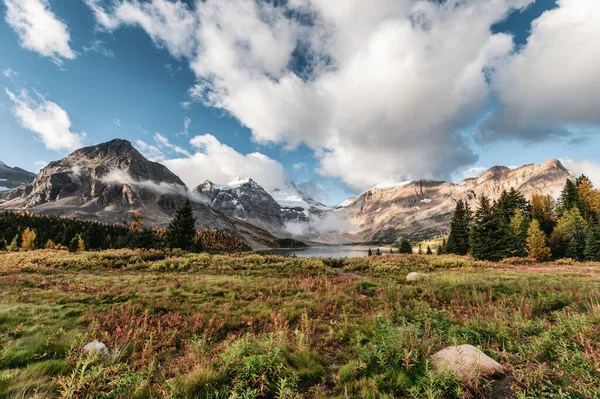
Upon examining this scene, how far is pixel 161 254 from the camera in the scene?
31969mm

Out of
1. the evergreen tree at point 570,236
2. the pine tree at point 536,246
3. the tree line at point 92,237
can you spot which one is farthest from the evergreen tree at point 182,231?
the evergreen tree at point 570,236

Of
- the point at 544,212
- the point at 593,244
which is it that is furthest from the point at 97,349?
the point at 544,212

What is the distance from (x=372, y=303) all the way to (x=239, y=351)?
819 cm

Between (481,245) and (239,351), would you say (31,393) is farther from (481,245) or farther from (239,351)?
(481,245)

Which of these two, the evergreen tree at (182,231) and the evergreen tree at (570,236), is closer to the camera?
the evergreen tree at (570,236)

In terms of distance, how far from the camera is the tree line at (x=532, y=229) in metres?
40.1

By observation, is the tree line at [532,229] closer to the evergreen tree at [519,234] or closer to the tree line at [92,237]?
the evergreen tree at [519,234]

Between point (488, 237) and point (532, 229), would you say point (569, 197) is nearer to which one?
point (532, 229)

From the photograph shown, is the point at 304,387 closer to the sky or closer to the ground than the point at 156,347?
closer to the sky

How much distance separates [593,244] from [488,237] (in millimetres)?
17940

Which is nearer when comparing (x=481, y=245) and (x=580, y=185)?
(x=481, y=245)

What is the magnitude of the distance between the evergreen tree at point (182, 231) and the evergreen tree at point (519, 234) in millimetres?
60958

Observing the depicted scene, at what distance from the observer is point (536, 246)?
43125mm

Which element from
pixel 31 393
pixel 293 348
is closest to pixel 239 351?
pixel 293 348
